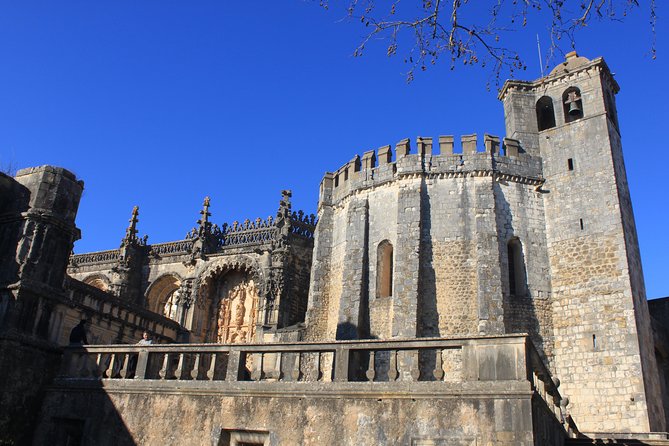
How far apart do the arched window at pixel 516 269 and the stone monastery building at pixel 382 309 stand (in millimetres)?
57

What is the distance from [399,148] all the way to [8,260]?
14445 mm

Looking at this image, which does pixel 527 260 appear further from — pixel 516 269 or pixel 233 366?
pixel 233 366

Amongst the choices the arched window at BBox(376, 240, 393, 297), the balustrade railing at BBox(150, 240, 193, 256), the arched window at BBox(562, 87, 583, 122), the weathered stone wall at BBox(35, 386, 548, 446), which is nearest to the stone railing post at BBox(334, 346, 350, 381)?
the weathered stone wall at BBox(35, 386, 548, 446)

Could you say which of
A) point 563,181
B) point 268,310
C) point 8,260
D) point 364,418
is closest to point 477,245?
point 563,181

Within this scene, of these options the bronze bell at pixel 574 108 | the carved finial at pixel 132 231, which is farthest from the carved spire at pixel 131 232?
the bronze bell at pixel 574 108

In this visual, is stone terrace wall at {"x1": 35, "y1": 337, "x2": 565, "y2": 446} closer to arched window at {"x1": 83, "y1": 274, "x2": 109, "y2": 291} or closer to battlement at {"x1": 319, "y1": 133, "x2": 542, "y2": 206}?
battlement at {"x1": 319, "y1": 133, "x2": 542, "y2": 206}

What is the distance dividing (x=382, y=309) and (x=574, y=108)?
9460mm

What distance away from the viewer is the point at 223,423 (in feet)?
28.2

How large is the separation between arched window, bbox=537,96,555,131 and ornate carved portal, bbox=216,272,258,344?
12902 mm

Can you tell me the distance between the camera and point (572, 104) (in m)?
21.1

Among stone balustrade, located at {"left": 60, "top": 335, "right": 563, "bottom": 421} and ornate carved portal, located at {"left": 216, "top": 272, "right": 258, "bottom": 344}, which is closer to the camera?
stone balustrade, located at {"left": 60, "top": 335, "right": 563, "bottom": 421}

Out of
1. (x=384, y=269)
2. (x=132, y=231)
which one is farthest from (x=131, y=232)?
(x=384, y=269)

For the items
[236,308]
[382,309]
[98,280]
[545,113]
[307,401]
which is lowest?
[307,401]

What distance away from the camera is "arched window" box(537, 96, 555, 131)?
22359 millimetres
